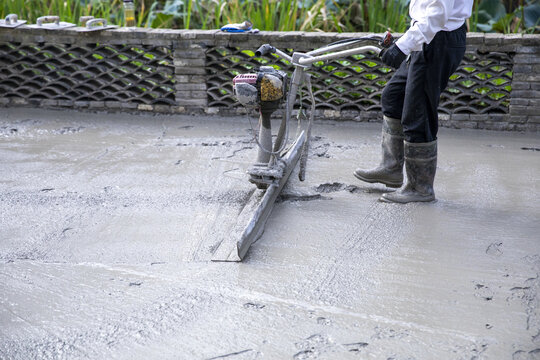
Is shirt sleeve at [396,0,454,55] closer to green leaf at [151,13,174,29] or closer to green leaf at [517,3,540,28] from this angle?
green leaf at [517,3,540,28]

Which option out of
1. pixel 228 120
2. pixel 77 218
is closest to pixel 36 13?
pixel 228 120

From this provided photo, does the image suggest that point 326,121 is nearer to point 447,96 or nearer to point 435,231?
point 447,96

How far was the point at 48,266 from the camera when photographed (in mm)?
3318

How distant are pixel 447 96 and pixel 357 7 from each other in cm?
214

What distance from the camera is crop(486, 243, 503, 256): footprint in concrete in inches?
135

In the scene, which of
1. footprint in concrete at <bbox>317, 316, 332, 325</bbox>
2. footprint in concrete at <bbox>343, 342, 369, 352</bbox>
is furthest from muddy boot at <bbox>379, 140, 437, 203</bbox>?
footprint in concrete at <bbox>343, 342, 369, 352</bbox>

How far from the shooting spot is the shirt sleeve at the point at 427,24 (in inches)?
142

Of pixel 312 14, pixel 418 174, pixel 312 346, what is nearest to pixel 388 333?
pixel 312 346

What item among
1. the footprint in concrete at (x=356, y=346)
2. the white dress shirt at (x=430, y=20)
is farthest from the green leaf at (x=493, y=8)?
the footprint in concrete at (x=356, y=346)

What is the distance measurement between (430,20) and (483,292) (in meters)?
1.45

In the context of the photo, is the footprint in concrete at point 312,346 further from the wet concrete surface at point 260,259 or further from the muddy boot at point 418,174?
the muddy boot at point 418,174

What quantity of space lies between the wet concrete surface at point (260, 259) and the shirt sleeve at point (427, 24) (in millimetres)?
966

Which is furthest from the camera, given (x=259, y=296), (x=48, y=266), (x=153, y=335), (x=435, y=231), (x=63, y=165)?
(x=63, y=165)

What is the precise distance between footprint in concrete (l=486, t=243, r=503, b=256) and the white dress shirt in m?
1.11
